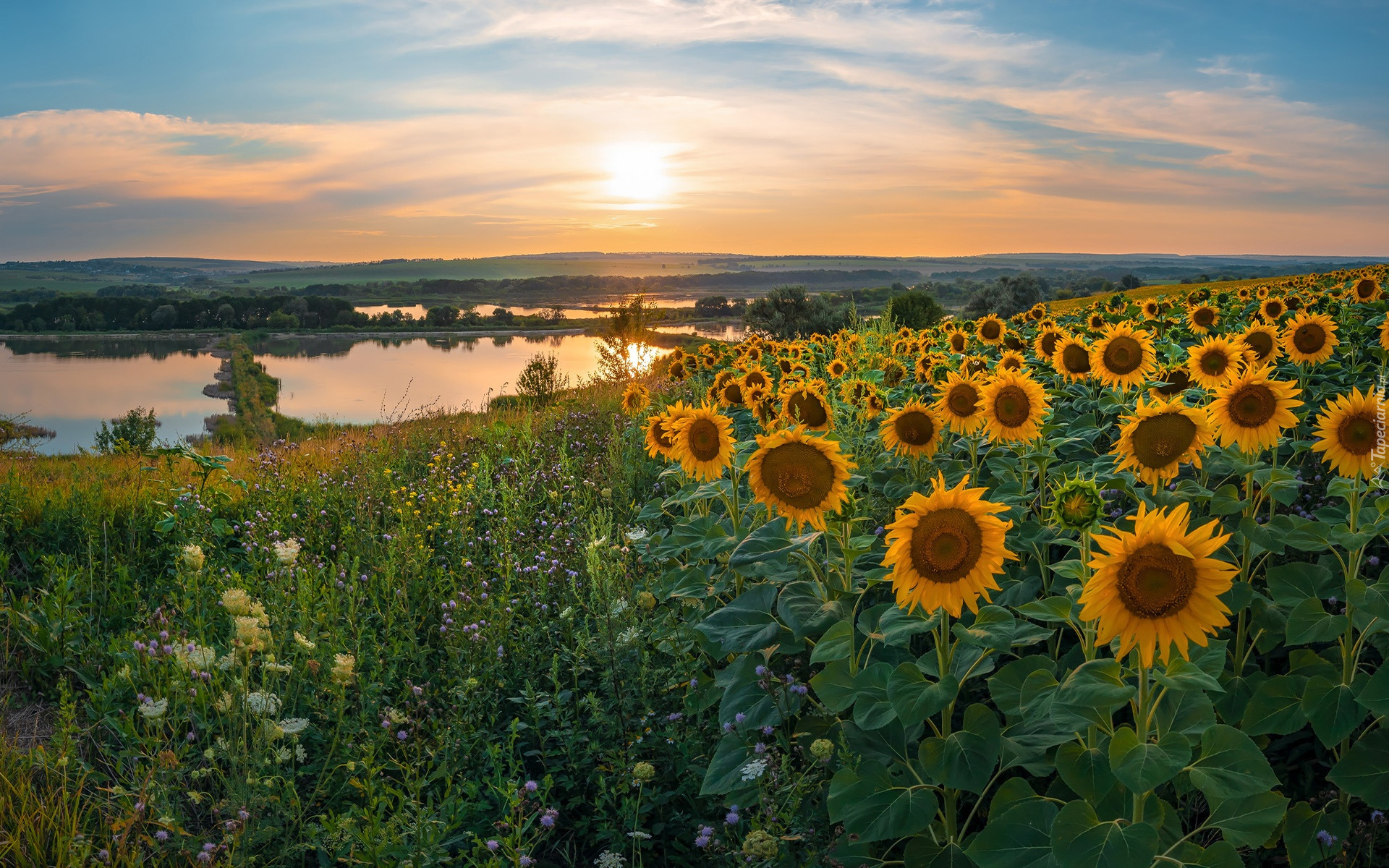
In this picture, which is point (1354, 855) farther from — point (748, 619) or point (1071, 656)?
point (748, 619)

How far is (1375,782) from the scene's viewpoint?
2586mm

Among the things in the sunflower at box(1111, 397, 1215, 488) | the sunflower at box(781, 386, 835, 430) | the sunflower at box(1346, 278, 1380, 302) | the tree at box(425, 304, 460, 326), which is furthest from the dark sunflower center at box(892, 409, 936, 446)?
the tree at box(425, 304, 460, 326)

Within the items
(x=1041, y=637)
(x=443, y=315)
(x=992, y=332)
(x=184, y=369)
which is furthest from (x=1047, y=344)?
(x=184, y=369)

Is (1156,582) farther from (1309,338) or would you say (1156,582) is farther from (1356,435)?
(1309,338)

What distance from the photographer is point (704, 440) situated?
4.03 m

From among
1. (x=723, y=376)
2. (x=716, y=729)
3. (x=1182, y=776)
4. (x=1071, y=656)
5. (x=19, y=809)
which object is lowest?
(x=19, y=809)

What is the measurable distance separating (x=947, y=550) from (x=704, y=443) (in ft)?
6.07

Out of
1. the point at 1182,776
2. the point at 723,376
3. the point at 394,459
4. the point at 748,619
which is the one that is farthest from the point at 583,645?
the point at 394,459

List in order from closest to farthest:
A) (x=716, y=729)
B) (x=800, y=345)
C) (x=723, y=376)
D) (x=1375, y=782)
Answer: (x=1375, y=782), (x=716, y=729), (x=723, y=376), (x=800, y=345)

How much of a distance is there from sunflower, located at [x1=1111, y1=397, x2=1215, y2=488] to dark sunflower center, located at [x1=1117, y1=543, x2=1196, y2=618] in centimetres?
139

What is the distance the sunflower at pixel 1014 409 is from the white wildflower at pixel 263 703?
371cm

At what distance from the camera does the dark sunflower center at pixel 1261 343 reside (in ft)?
17.7

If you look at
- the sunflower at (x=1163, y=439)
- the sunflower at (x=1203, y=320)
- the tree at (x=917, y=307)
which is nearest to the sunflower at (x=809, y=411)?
the sunflower at (x=1163, y=439)

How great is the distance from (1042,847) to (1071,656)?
2.79 feet
